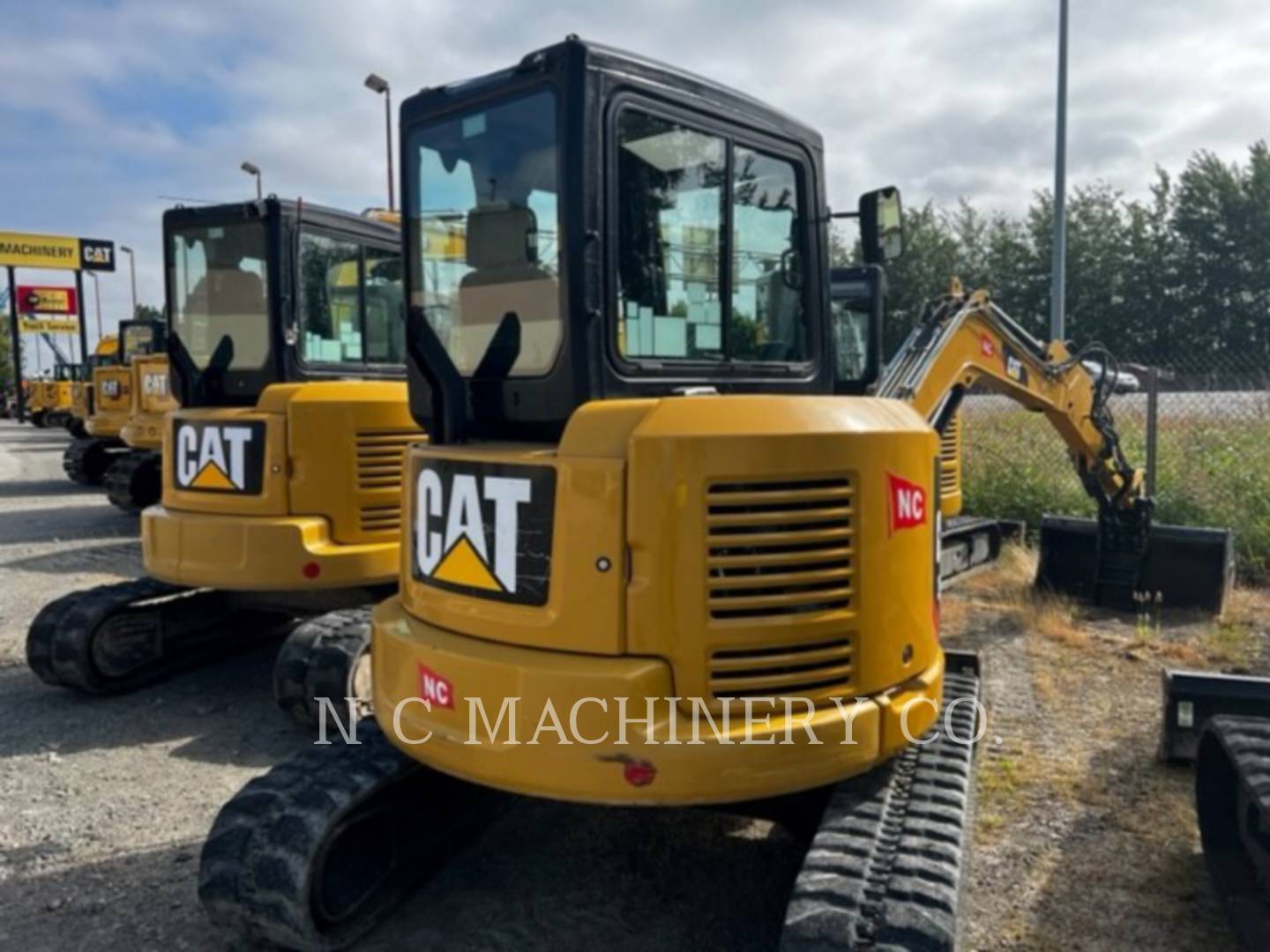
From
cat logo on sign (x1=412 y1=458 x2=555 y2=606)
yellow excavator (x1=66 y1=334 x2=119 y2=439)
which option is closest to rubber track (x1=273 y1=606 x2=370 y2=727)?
cat logo on sign (x1=412 y1=458 x2=555 y2=606)

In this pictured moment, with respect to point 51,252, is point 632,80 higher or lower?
lower

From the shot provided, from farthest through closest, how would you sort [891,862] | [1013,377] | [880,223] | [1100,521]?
1. [1100,521]
2. [1013,377]
3. [880,223]
4. [891,862]

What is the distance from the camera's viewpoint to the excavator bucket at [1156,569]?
7379 mm

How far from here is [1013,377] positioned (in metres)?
6.76

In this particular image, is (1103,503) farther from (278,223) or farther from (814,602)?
(278,223)

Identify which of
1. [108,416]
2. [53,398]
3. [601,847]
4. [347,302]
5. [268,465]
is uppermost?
[347,302]

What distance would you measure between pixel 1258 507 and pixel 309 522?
7818 mm

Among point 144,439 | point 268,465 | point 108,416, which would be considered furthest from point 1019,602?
point 108,416

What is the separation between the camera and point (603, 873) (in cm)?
386

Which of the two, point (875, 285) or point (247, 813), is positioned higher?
point (875, 285)

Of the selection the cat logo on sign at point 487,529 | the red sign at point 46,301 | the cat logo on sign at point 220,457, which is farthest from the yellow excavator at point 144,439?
the red sign at point 46,301

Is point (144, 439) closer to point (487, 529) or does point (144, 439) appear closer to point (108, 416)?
point (108, 416)

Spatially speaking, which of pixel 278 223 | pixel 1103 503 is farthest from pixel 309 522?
pixel 1103 503

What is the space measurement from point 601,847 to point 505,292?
2.18 m
